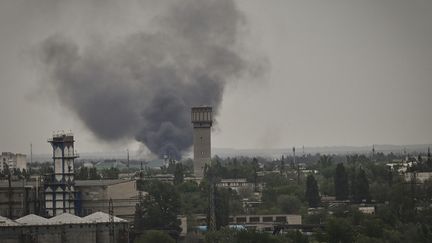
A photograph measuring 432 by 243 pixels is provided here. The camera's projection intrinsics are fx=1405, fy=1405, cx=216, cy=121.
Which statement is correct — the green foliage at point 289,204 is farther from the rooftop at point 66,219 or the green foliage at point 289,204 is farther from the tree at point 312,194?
the rooftop at point 66,219

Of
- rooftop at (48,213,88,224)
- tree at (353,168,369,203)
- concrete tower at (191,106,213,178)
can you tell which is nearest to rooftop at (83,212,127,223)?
rooftop at (48,213,88,224)

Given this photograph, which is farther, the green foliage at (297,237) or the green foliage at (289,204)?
the green foliage at (289,204)

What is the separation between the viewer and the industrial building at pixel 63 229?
46656mm

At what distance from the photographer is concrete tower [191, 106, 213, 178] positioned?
105m

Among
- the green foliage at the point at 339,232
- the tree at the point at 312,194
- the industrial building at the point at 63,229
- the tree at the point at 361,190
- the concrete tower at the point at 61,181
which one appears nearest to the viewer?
the industrial building at the point at 63,229

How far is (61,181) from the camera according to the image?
51281mm

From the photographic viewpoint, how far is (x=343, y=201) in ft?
244

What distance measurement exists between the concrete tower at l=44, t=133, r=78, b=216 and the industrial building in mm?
2474

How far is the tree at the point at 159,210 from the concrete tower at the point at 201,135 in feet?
152

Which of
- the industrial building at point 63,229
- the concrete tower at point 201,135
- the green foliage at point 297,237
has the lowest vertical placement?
the green foliage at point 297,237

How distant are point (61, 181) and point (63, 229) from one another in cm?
428

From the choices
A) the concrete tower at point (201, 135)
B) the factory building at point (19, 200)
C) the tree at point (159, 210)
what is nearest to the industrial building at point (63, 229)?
the factory building at point (19, 200)

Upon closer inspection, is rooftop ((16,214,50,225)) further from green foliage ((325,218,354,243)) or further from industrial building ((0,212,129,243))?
green foliage ((325,218,354,243))

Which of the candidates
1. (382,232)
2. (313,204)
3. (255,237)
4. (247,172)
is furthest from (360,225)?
(247,172)
